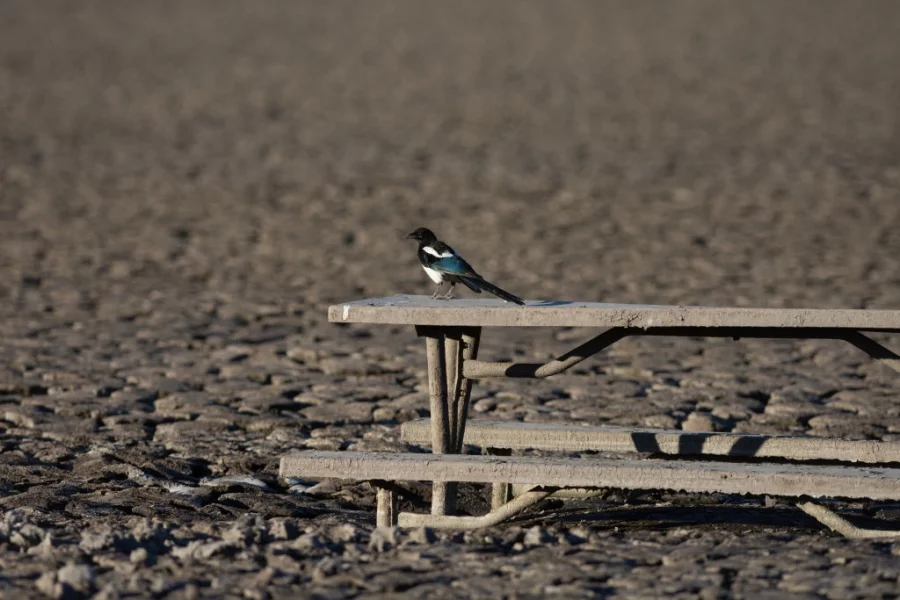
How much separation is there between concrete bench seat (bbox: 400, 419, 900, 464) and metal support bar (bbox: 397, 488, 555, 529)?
74cm

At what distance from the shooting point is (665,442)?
5602mm

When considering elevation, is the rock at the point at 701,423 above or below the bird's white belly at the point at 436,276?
below

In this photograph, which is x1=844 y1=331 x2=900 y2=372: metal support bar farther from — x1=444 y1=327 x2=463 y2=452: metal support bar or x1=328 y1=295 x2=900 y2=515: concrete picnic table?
x1=444 y1=327 x2=463 y2=452: metal support bar

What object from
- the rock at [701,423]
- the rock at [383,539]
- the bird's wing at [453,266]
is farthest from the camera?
the rock at [701,423]

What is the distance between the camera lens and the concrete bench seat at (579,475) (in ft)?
14.9

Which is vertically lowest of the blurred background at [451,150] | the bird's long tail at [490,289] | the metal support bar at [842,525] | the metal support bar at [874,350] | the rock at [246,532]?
the rock at [246,532]

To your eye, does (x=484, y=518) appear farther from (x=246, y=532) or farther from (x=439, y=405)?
(x=246, y=532)

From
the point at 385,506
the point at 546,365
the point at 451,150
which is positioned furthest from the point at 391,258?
the point at 385,506

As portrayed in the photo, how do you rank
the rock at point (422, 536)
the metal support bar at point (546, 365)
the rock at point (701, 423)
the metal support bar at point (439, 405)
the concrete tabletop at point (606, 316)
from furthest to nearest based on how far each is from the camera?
the rock at point (701, 423) → the metal support bar at point (546, 365) → the metal support bar at point (439, 405) → the concrete tabletop at point (606, 316) → the rock at point (422, 536)

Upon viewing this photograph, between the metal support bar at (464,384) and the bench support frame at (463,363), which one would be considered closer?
the bench support frame at (463,363)

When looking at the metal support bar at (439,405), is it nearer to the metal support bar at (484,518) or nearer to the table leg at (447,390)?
the table leg at (447,390)

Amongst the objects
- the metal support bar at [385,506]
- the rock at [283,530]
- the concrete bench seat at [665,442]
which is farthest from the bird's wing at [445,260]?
the rock at [283,530]

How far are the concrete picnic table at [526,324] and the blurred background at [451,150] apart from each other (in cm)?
546

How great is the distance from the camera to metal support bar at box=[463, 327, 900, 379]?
5.11 metres
